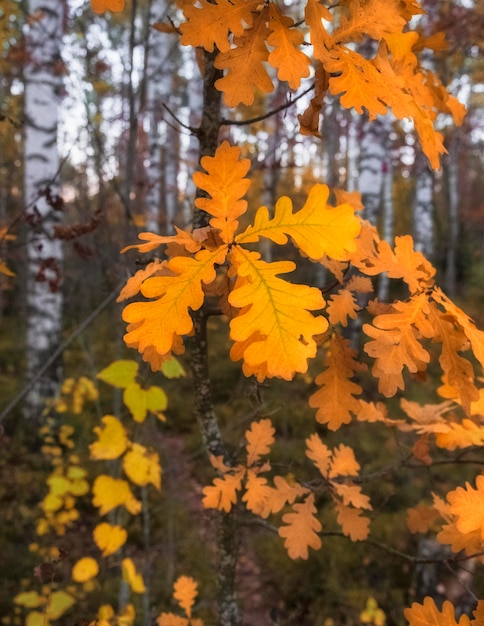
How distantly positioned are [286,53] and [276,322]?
0.43 meters

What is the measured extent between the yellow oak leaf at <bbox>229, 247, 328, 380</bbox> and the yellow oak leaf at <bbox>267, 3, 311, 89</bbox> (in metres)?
0.31

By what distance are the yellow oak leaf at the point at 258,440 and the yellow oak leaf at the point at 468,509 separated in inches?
18.6

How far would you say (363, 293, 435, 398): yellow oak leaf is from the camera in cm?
77

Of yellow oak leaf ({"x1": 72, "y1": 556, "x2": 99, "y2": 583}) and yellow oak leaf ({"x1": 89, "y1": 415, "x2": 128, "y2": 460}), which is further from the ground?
yellow oak leaf ({"x1": 89, "y1": 415, "x2": 128, "y2": 460})

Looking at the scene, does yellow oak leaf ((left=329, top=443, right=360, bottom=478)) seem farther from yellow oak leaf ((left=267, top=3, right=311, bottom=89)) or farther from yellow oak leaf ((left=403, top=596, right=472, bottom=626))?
yellow oak leaf ((left=267, top=3, right=311, bottom=89))

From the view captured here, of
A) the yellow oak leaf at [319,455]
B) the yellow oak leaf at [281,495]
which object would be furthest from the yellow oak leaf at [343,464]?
the yellow oak leaf at [281,495]

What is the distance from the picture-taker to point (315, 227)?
2.39 ft

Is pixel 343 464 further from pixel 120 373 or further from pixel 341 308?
pixel 120 373

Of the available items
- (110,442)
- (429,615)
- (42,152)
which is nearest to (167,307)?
(429,615)

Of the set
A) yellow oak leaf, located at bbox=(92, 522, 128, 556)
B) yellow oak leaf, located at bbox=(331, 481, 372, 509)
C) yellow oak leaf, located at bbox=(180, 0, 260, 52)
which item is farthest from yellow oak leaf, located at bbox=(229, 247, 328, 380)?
yellow oak leaf, located at bbox=(92, 522, 128, 556)

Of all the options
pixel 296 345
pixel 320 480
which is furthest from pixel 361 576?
pixel 296 345

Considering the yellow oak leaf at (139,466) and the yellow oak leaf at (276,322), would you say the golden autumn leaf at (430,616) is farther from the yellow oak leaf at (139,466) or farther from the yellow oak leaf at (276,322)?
the yellow oak leaf at (139,466)

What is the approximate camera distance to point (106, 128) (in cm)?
889

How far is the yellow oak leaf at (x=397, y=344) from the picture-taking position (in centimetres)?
77
